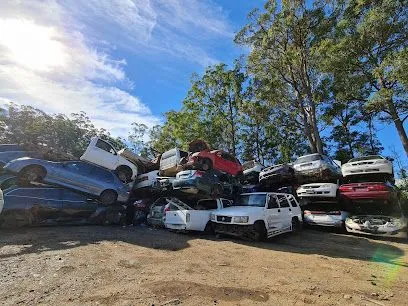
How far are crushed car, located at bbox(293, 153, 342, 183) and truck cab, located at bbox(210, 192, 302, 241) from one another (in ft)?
8.34

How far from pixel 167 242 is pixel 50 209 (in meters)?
4.50

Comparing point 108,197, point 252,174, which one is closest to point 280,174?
point 252,174

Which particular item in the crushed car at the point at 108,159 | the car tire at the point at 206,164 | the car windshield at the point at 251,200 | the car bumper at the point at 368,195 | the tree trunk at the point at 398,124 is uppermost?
the tree trunk at the point at 398,124

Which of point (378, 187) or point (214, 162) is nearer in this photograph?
point (378, 187)

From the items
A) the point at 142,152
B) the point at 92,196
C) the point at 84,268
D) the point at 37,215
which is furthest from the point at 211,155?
the point at 142,152

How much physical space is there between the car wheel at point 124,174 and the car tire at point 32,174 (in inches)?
156

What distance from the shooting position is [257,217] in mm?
10266

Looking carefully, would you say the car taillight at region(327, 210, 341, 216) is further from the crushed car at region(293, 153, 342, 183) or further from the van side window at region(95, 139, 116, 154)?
the van side window at region(95, 139, 116, 154)

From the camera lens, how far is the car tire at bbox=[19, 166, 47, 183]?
12.0 metres

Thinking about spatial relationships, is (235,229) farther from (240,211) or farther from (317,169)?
(317,169)

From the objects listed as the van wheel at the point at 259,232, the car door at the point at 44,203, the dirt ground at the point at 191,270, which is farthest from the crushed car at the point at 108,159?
the van wheel at the point at 259,232

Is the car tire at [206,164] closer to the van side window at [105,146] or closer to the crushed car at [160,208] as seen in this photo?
the crushed car at [160,208]

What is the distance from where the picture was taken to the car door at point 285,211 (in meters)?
11.5

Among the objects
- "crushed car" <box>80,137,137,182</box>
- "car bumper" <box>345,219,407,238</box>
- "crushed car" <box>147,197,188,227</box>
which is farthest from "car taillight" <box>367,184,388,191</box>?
"crushed car" <box>80,137,137,182</box>
